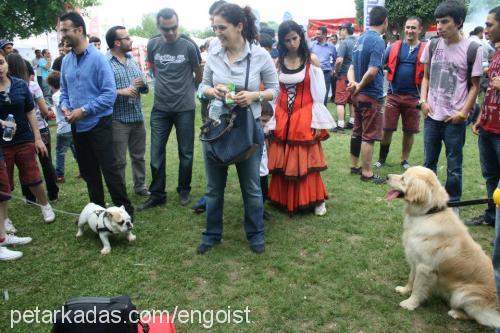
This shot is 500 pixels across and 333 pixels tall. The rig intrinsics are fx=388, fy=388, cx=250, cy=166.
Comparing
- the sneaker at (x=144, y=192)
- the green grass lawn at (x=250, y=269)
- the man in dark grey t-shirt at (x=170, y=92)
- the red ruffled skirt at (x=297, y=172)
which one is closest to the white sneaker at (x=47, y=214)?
the green grass lawn at (x=250, y=269)

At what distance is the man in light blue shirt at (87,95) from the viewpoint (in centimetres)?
388

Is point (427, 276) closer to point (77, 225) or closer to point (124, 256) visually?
point (124, 256)

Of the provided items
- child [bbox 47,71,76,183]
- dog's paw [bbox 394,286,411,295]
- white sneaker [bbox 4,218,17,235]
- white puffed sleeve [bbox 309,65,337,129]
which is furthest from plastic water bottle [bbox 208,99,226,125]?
child [bbox 47,71,76,183]

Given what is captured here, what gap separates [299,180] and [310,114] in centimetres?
77

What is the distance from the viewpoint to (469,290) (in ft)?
8.89

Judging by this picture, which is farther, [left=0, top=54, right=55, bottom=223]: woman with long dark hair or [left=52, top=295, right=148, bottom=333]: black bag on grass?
[left=0, top=54, right=55, bottom=223]: woman with long dark hair

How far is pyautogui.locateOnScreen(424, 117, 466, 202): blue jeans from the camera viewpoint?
13.5 feet

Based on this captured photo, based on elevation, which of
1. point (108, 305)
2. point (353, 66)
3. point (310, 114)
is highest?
point (353, 66)

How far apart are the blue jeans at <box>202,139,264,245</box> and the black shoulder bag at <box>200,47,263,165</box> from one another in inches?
5.6

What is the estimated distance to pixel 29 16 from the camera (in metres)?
17.7

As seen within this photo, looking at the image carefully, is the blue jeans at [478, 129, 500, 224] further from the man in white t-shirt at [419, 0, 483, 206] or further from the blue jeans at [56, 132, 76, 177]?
the blue jeans at [56, 132, 76, 177]

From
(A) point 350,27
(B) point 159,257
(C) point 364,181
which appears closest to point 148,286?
(B) point 159,257

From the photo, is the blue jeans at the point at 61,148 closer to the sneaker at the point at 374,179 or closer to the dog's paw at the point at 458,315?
the sneaker at the point at 374,179

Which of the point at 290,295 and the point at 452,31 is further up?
the point at 452,31
